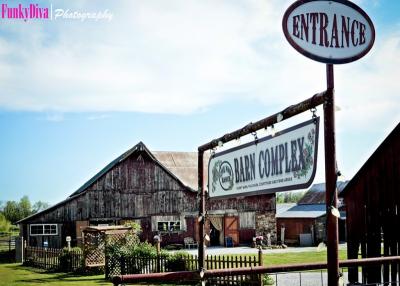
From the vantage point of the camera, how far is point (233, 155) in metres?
5.16

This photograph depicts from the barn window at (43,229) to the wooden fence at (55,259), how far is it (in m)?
5.66

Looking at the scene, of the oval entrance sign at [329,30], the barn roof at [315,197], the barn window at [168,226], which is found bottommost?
the barn window at [168,226]

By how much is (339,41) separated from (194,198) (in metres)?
32.1

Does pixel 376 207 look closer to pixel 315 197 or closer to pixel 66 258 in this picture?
pixel 66 258

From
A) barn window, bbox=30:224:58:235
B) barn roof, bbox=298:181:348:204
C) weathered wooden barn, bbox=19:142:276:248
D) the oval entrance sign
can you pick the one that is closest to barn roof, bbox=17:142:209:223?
weathered wooden barn, bbox=19:142:276:248

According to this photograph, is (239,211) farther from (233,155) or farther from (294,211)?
(233,155)

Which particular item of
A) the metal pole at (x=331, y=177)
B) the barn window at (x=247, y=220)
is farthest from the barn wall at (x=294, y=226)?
the metal pole at (x=331, y=177)

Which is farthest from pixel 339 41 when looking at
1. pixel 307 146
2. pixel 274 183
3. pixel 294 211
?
pixel 294 211

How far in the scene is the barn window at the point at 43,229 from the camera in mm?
30609

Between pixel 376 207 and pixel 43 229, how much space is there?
24.5 meters

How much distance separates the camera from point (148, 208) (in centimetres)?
3425

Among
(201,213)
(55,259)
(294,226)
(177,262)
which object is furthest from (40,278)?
(294,226)

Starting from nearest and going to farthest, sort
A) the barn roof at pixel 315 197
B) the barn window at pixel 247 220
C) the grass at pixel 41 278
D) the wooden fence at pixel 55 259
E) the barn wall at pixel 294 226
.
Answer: the grass at pixel 41 278 → the wooden fence at pixel 55 259 → the barn window at pixel 247 220 → the barn wall at pixel 294 226 → the barn roof at pixel 315 197

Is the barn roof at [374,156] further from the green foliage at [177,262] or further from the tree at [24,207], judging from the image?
the tree at [24,207]
